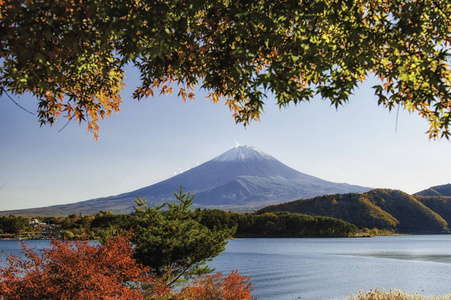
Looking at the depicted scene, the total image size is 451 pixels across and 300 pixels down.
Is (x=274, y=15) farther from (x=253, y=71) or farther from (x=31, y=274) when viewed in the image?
(x=31, y=274)

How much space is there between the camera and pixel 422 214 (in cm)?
11331

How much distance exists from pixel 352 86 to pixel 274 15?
1.36 meters

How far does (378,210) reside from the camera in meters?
106

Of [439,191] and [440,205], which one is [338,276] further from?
[439,191]

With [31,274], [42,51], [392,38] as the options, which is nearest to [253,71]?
[392,38]

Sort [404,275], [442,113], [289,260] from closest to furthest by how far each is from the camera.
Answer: [442,113], [404,275], [289,260]

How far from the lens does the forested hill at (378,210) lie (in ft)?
344

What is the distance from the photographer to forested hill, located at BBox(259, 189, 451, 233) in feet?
344

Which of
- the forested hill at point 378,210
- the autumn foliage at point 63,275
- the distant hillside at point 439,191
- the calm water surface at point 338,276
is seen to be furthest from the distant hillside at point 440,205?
the autumn foliage at point 63,275

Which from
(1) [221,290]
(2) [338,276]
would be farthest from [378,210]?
(1) [221,290]

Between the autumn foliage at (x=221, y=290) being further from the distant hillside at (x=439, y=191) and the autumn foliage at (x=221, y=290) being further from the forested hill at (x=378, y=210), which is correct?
the distant hillside at (x=439, y=191)

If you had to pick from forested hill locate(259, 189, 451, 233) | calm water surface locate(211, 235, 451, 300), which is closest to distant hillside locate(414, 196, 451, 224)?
forested hill locate(259, 189, 451, 233)

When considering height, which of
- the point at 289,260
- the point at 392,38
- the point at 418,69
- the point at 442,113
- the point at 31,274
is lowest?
the point at 289,260

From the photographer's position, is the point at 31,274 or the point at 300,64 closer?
the point at 300,64
